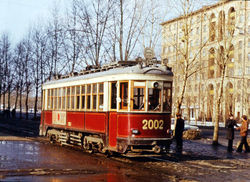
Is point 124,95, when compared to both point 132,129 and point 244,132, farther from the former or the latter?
point 244,132

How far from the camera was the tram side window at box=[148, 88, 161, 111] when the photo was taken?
14305mm

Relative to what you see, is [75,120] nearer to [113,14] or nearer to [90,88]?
[90,88]

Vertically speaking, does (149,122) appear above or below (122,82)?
below

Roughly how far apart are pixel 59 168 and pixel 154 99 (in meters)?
4.06

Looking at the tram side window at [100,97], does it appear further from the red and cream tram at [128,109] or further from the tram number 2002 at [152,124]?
the tram number 2002 at [152,124]

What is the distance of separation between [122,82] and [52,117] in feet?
23.6

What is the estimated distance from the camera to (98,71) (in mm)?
17109

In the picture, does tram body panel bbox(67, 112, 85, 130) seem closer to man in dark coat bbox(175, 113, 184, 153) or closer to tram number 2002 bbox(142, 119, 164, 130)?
tram number 2002 bbox(142, 119, 164, 130)

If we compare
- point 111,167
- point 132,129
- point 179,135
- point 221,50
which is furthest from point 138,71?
point 221,50

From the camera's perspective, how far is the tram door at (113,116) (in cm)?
1457

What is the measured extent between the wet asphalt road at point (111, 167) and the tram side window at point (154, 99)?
Answer: 1856mm

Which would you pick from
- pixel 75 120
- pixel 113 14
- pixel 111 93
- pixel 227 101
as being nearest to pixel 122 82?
pixel 111 93

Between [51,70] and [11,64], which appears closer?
[51,70]

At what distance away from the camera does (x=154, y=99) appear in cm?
1439
